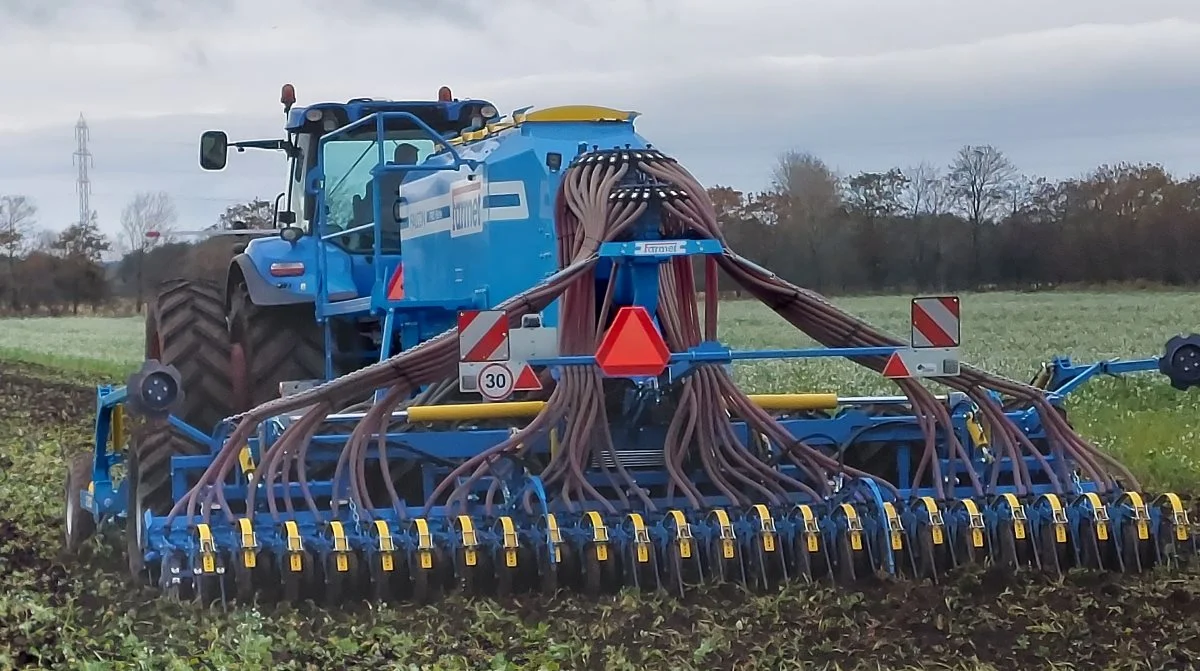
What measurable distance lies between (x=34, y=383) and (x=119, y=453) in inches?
500

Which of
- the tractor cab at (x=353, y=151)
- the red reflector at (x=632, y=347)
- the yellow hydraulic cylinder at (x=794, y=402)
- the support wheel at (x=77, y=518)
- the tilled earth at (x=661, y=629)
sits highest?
the tractor cab at (x=353, y=151)

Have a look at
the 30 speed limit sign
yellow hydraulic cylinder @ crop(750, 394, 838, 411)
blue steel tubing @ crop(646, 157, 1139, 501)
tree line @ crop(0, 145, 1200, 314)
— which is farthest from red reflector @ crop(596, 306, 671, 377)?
tree line @ crop(0, 145, 1200, 314)

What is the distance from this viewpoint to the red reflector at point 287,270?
834cm

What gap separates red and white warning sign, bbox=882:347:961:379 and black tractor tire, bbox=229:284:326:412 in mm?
3685

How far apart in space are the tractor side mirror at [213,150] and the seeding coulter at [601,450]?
2.20 meters

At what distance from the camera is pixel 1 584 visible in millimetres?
6406

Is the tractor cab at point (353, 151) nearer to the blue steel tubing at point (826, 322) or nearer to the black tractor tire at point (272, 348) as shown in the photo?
the black tractor tire at point (272, 348)

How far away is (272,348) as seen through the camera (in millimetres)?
8398

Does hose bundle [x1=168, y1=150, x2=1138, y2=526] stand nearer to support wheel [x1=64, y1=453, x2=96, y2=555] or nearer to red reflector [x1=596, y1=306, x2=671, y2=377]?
red reflector [x1=596, y1=306, x2=671, y2=377]

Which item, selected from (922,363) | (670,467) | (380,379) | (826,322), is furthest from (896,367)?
(380,379)

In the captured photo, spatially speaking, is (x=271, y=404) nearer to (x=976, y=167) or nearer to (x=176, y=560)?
(x=176, y=560)

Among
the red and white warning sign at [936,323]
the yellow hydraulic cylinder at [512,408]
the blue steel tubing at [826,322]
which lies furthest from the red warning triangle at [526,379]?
the red and white warning sign at [936,323]

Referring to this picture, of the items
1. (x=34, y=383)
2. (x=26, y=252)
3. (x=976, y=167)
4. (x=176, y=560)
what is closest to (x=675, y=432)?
(x=176, y=560)

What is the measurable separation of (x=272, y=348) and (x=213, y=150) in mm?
1480
